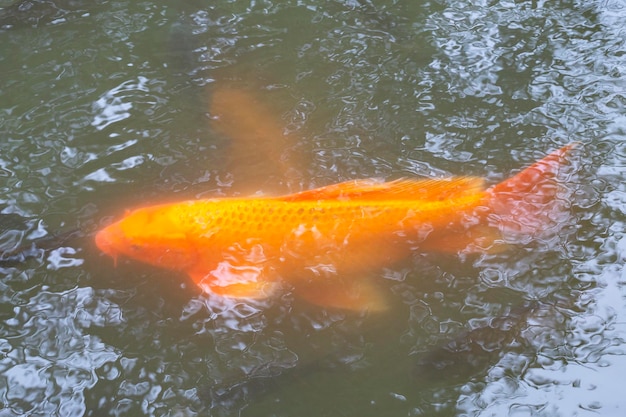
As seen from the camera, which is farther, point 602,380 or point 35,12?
point 35,12

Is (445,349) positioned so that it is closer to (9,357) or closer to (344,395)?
(344,395)

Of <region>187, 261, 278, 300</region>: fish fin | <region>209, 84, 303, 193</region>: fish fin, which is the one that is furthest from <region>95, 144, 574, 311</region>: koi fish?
<region>209, 84, 303, 193</region>: fish fin

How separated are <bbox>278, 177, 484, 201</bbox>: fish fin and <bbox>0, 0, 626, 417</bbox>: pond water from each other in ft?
0.68

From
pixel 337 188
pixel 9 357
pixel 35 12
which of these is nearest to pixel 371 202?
pixel 337 188

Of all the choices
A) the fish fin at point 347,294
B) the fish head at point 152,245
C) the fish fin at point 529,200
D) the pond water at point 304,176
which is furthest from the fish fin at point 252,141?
the fish fin at point 529,200

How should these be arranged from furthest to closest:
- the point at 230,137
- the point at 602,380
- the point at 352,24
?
the point at 352,24
the point at 230,137
the point at 602,380

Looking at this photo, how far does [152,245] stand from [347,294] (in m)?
0.87

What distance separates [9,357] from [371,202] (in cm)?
158

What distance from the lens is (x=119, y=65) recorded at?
399 centimetres

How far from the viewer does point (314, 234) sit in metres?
2.88

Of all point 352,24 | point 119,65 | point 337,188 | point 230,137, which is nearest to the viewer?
point 337,188

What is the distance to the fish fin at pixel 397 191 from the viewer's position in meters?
2.96

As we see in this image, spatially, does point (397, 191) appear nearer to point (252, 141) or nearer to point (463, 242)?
point (463, 242)

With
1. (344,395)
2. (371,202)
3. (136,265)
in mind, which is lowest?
(344,395)
